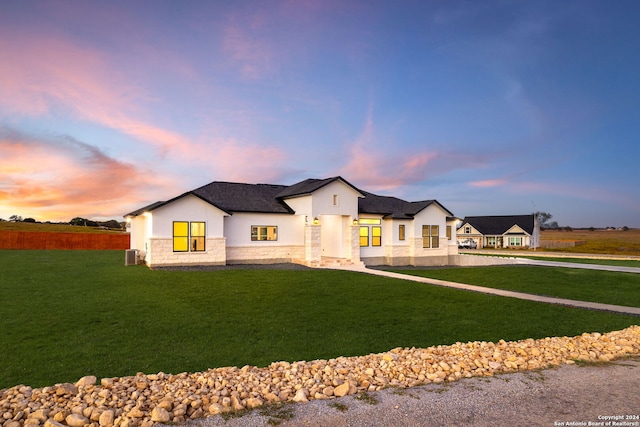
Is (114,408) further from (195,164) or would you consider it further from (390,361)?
(195,164)

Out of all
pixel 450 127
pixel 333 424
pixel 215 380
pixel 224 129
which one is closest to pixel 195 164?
pixel 224 129

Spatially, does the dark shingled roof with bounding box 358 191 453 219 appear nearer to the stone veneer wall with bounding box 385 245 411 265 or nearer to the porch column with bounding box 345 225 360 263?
the porch column with bounding box 345 225 360 263

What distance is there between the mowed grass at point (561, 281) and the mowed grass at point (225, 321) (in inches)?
151

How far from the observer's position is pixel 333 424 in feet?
15.1

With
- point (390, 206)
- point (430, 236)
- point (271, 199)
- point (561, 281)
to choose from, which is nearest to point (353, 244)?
point (390, 206)

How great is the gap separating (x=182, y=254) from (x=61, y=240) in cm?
2800

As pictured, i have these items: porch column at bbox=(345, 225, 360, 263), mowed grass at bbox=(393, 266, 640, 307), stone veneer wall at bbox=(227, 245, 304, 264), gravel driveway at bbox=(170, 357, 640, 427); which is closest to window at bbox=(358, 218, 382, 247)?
porch column at bbox=(345, 225, 360, 263)

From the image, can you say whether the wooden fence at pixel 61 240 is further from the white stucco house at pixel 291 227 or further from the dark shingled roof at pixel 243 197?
the dark shingled roof at pixel 243 197

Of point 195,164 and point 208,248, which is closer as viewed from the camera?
point 208,248

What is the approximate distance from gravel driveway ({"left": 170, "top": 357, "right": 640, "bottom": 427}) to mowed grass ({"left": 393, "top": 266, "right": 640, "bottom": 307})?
11.1 meters

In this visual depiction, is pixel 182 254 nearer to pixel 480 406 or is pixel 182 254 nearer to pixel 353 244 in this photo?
pixel 353 244

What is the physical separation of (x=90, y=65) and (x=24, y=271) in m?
10.9

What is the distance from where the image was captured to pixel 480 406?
5160 mm

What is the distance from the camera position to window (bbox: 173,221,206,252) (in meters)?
22.7
